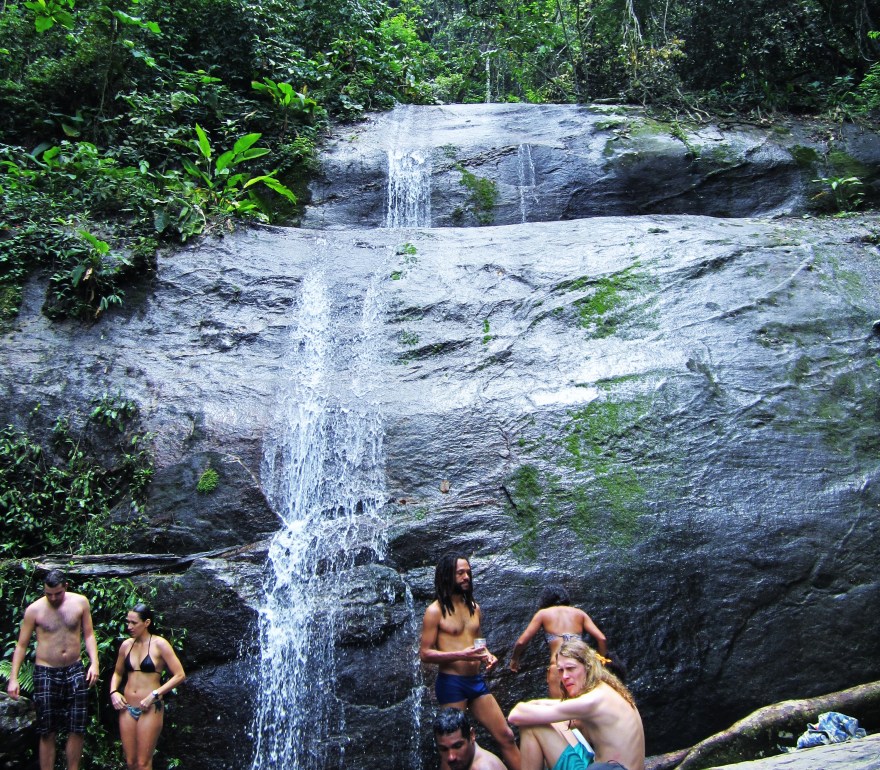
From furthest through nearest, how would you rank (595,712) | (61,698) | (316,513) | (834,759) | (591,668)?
(316,513) → (61,698) → (591,668) → (595,712) → (834,759)

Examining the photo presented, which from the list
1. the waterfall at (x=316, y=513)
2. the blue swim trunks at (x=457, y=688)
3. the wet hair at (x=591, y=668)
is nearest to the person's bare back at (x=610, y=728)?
the wet hair at (x=591, y=668)

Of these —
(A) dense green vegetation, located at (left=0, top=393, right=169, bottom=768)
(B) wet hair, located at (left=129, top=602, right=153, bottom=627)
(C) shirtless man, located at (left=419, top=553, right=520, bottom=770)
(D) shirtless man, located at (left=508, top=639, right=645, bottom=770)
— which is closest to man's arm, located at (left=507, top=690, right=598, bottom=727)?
(D) shirtless man, located at (left=508, top=639, right=645, bottom=770)

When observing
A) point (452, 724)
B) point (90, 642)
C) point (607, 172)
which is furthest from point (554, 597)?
point (607, 172)

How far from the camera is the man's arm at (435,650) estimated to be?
4824 mm

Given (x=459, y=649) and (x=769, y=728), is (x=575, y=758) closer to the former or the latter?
(x=459, y=649)

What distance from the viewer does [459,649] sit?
16.6 feet

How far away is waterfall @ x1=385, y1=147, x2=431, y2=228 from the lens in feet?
35.2

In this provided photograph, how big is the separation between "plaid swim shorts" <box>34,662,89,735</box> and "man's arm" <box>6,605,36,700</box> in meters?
0.14

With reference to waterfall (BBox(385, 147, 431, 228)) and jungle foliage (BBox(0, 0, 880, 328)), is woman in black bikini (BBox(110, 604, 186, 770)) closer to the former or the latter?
jungle foliage (BBox(0, 0, 880, 328))

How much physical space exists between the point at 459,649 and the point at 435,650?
0.17 m

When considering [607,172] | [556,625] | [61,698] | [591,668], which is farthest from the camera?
[607,172]

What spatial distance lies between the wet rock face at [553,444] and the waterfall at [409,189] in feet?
6.59

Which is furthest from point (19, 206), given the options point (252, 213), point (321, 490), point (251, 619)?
point (251, 619)

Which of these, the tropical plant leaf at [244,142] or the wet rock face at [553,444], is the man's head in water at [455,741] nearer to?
the wet rock face at [553,444]
